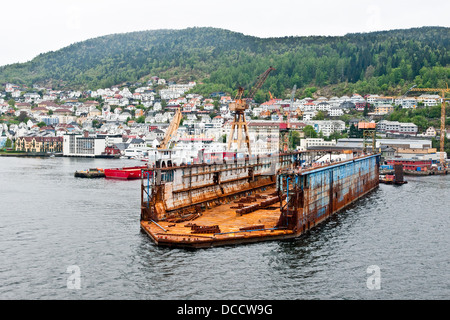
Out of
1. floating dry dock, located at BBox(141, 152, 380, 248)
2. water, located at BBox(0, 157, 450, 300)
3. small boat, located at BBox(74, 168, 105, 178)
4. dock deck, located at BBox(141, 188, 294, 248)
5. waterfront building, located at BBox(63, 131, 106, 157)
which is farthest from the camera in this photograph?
waterfront building, located at BBox(63, 131, 106, 157)

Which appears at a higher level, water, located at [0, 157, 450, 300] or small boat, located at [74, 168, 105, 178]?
small boat, located at [74, 168, 105, 178]

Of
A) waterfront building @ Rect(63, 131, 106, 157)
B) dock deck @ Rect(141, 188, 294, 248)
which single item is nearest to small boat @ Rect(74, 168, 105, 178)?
dock deck @ Rect(141, 188, 294, 248)

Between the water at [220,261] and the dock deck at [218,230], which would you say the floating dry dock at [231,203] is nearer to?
the dock deck at [218,230]

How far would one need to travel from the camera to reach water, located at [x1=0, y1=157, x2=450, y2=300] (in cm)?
2617

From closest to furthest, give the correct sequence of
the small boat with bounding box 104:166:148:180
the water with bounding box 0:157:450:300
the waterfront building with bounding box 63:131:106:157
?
the water with bounding box 0:157:450:300
the small boat with bounding box 104:166:148:180
the waterfront building with bounding box 63:131:106:157

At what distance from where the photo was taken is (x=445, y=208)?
51.9 meters

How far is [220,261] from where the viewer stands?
30172 millimetres

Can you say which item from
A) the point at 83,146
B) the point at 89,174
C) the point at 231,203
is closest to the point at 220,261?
the point at 231,203

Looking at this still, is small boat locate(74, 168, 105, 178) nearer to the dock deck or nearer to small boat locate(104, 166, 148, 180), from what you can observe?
small boat locate(104, 166, 148, 180)

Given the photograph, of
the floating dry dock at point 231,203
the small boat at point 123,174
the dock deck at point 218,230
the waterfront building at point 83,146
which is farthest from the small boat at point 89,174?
the waterfront building at point 83,146

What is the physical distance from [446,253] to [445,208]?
1929 centimetres

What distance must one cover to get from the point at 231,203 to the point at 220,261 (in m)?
18.5

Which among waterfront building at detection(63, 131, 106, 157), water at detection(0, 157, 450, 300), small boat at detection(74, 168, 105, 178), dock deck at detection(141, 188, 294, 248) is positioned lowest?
water at detection(0, 157, 450, 300)
